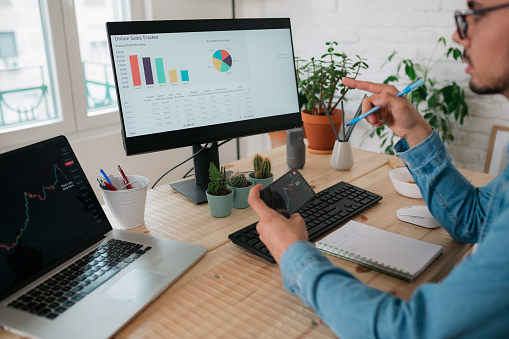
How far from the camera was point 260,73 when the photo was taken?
137cm

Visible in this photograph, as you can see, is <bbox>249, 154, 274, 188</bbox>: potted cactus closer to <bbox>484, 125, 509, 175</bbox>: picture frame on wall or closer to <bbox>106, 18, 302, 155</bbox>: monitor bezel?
<bbox>106, 18, 302, 155</bbox>: monitor bezel

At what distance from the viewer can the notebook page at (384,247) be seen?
896mm

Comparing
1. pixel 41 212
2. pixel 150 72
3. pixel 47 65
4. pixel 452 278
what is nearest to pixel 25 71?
pixel 47 65

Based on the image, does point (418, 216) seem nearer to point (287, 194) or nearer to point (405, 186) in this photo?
point (405, 186)

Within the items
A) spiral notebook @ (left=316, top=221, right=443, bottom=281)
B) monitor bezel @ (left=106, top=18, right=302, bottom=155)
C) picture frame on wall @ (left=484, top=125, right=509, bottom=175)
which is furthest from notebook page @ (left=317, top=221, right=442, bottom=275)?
picture frame on wall @ (left=484, top=125, right=509, bottom=175)

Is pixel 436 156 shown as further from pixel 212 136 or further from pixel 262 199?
pixel 212 136

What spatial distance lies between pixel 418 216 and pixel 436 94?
1.30m

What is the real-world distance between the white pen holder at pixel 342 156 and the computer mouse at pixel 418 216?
37 centimetres

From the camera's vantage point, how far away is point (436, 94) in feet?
7.21

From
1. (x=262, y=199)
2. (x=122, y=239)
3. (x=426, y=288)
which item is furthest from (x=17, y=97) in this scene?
(x=426, y=288)

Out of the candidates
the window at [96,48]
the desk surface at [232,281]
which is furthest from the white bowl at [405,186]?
the window at [96,48]

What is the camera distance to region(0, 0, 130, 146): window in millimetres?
2098

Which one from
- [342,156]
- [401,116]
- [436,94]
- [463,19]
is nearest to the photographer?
[463,19]

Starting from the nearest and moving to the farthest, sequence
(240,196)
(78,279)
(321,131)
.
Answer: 1. (78,279)
2. (240,196)
3. (321,131)
